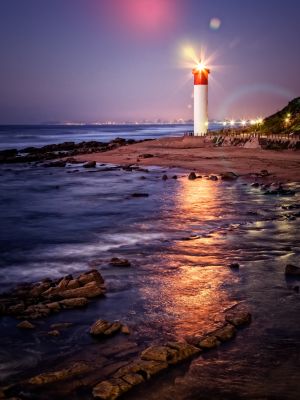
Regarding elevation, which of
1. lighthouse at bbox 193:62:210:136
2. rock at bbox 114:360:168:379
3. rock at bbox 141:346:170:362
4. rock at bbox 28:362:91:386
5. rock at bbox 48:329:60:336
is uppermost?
lighthouse at bbox 193:62:210:136

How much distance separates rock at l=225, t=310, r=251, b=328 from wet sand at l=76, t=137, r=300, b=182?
17.6 meters

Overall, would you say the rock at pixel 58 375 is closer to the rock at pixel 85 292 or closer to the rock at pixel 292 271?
the rock at pixel 85 292

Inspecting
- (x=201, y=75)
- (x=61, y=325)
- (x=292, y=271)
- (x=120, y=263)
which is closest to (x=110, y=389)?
(x=61, y=325)

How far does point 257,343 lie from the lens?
6445 mm

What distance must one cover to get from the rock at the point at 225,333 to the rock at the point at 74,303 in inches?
96.5

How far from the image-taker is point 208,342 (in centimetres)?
637

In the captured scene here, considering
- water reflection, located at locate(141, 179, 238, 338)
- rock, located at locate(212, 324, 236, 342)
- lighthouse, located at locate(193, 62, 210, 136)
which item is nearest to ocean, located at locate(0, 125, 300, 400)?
water reflection, located at locate(141, 179, 238, 338)

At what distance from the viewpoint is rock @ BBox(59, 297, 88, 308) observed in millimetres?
7785

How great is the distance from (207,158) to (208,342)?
29.1 m

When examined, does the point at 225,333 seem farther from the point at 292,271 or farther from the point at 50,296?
the point at 50,296

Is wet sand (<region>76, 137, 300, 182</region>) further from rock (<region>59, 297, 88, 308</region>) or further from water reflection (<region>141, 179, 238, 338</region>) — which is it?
rock (<region>59, 297, 88, 308</region>)

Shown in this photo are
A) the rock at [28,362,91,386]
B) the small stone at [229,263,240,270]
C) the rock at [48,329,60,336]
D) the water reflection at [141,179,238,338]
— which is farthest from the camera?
the small stone at [229,263,240,270]

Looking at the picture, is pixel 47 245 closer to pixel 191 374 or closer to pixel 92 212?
pixel 92 212

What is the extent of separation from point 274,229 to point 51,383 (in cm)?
936
